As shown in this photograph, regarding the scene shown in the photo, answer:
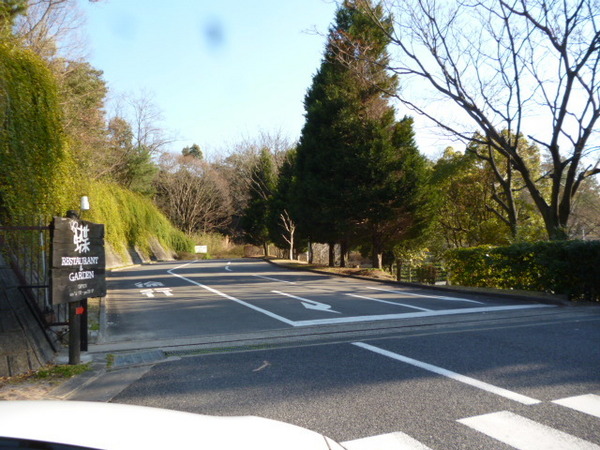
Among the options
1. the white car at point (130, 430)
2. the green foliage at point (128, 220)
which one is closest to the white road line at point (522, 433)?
the white car at point (130, 430)

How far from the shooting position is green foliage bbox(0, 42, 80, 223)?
30.0ft

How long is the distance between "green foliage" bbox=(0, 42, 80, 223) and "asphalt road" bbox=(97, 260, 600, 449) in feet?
9.67

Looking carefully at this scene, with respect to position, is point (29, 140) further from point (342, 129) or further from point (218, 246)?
point (218, 246)

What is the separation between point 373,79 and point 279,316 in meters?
16.1

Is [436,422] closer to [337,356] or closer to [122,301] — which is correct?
[337,356]

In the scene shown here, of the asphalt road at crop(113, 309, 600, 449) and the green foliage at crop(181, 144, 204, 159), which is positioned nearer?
the asphalt road at crop(113, 309, 600, 449)

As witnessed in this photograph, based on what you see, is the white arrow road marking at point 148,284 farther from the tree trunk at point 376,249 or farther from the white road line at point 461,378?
the white road line at point 461,378

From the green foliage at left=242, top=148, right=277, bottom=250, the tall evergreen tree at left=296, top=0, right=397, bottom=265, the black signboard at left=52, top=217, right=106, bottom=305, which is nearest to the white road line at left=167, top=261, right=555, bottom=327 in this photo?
the black signboard at left=52, top=217, right=106, bottom=305

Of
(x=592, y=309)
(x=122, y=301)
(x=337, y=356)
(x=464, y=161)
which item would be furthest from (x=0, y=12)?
(x=464, y=161)

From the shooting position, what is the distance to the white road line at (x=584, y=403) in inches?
181

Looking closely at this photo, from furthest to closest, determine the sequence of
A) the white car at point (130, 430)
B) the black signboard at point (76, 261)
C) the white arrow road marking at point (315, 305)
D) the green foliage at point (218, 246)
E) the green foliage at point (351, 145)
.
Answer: the green foliage at point (218, 246), the green foliage at point (351, 145), the white arrow road marking at point (315, 305), the black signboard at point (76, 261), the white car at point (130, 430)

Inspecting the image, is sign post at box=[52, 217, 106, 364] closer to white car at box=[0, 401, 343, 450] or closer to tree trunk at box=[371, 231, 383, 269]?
white car at box=[0, 401, 343, 450]

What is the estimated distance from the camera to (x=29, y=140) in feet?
31.4

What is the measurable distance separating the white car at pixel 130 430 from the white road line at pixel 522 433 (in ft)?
8.38
